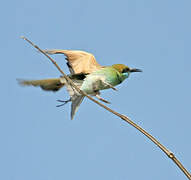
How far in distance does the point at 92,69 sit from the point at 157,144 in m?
1.38

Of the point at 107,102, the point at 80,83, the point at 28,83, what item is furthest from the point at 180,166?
the point at 80,83

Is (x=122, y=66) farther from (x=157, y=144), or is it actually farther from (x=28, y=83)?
(x=157, y=144)

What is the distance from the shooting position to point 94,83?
2521 millimetres

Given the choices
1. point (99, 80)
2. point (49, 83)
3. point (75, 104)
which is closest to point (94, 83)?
point (99, 80)

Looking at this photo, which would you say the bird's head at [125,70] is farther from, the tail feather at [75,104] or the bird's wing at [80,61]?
the tail feather at [75,104]

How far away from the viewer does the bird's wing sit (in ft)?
8.58

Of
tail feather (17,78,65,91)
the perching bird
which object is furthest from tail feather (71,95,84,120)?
tail feather (17,78,65,91)

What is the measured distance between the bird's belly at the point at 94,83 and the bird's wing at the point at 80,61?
8 cm

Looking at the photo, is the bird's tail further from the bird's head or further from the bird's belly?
the bird's head

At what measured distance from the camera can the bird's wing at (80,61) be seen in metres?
2.62

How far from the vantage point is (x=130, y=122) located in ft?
4.62

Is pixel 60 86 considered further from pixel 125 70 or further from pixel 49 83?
pixel 125 70

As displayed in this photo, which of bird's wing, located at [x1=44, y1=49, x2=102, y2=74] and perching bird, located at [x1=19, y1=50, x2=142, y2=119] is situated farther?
bird's wing, located at [x1=44, y1=49, x2=102, y2=74]

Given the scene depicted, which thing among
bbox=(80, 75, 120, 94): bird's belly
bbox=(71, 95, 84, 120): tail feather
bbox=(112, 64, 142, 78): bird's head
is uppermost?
bbox=(112, 64, 142, 78): bird's head
